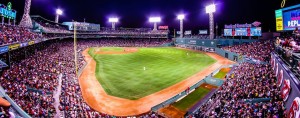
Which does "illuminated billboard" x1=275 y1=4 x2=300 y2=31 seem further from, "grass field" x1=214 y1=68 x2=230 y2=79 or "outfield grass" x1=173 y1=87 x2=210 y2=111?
"outfield grass" x1=173 y1=87 x2=210 y2=111

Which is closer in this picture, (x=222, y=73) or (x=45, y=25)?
(x=222, y=73)

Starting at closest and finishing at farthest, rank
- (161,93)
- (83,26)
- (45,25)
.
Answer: (161,93), (45,25), (83,26)

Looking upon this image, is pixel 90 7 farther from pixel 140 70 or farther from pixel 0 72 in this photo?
pixel 0 72

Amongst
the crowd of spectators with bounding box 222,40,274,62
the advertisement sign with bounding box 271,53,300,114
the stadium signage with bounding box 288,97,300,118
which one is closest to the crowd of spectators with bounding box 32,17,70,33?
the crowd of spectators with bounding box 222,40,274,62

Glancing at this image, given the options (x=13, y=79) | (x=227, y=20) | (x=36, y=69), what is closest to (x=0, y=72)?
(x=13, y=79)

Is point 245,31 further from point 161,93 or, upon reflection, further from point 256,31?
point 161,93

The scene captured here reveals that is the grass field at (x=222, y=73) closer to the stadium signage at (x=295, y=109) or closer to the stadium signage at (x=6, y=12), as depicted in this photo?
the stadium signage at (x=295, y=109)

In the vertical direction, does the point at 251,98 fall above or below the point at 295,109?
below

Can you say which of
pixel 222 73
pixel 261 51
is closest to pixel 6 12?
pixel 222 73
